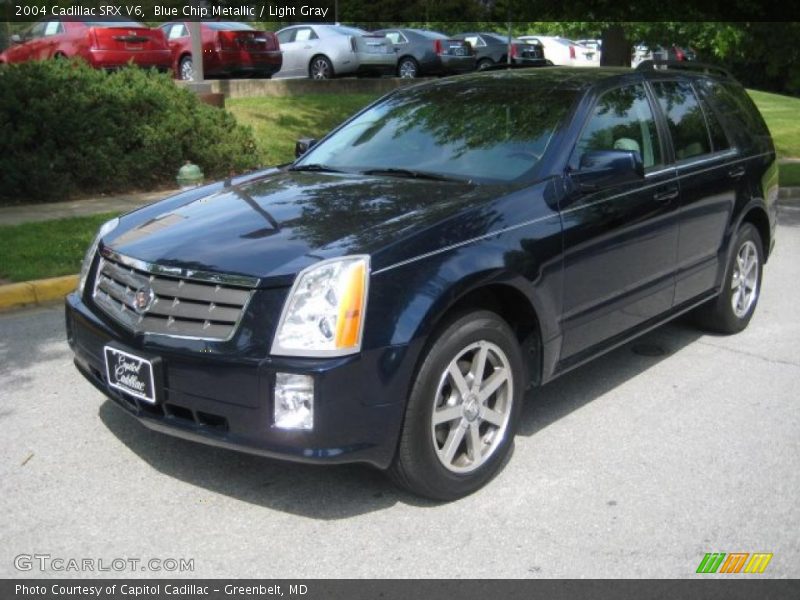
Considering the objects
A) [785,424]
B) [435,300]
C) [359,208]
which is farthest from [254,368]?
[785,424]

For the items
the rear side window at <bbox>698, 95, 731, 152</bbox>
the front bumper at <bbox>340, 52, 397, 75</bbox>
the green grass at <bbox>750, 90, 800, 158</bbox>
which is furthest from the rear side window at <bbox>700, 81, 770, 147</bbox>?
the front bumper at <bbox>340, 52, 397, 75</bbox>

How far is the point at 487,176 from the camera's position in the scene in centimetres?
457

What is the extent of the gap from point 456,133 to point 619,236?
3.27 ft

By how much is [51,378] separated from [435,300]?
279 centimetres

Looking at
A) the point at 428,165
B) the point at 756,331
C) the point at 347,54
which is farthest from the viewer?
the point at 347,54

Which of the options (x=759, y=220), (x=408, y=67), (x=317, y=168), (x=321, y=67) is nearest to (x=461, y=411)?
(x=317, y=168)

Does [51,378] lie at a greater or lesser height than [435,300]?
lesser

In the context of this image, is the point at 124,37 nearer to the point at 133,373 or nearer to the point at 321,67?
the point at 321,67

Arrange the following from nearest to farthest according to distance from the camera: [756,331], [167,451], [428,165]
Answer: [167,451], [428,165], [756,331]

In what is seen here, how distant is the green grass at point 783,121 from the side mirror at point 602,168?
13.7 metres

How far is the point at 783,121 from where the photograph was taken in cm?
2123

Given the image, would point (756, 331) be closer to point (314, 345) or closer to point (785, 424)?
point (785, 424)

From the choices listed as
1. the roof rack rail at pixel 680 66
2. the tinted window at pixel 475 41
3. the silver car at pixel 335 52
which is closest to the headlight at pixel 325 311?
the roof rack rail at pixel 680 66

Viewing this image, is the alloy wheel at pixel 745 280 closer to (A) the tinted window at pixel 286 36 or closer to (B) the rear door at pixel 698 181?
(B) the rear door at pixel 698 181
